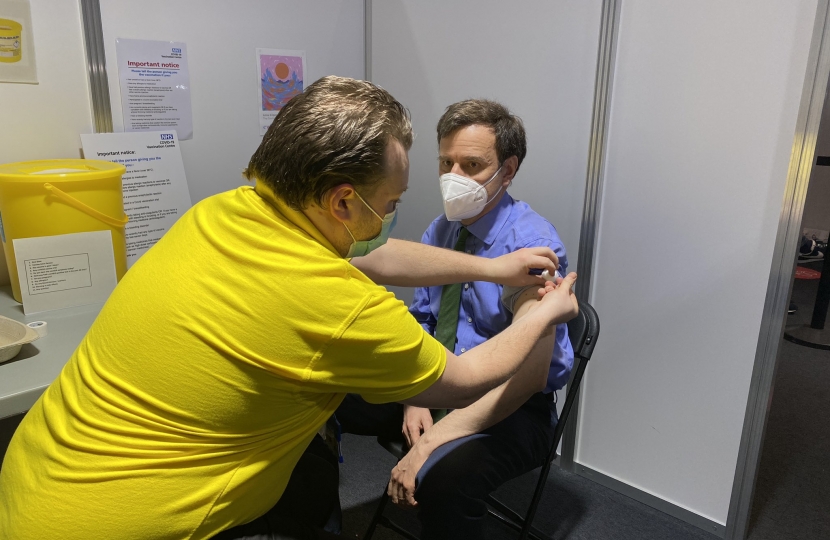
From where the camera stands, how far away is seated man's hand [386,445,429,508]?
155cm

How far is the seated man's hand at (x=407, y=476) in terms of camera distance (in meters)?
1.55

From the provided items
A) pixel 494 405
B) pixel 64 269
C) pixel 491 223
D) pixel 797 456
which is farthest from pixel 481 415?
pixel 797 456

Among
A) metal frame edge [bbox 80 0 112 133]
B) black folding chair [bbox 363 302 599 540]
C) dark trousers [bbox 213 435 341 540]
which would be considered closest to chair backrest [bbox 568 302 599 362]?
black folding chair [bbox 363 302 599 540]

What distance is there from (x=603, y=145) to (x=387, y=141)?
1.33 metres

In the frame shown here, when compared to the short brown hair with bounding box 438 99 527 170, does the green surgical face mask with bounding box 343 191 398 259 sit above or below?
below

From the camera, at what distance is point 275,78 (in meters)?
2.43

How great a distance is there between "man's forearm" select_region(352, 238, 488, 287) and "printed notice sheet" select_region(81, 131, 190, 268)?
34.9 inches

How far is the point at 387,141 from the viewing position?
3.29 ft

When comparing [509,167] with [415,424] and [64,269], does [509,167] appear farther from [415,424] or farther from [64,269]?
[64,269]

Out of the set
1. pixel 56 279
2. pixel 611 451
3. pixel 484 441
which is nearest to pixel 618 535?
pixel 611 451

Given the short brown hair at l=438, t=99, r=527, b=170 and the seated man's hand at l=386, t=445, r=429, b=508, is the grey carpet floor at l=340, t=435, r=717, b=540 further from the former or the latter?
the short brown hair at l=438, t=99, r=527, b=170

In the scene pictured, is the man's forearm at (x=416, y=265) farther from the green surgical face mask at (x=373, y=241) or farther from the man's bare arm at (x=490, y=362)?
the green surgical face mask at (x=373, y=241)

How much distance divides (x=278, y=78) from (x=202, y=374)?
5.85ft

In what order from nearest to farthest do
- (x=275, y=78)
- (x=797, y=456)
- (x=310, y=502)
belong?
(x=310, y=502), (x=275, y=78), (x=797, y=456)
